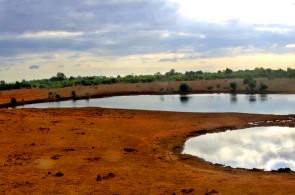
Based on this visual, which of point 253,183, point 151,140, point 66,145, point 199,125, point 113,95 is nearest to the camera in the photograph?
point 253,183

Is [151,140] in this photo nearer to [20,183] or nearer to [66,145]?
[66,145]

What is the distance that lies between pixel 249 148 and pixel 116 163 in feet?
24.8

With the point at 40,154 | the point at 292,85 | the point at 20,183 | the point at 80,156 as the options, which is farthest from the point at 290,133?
the point at 292,85

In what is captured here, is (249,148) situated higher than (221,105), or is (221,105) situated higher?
(221,105)

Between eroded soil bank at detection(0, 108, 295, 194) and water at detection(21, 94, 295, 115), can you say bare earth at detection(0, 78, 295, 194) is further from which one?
water at detection(21, 94, 295, 115)

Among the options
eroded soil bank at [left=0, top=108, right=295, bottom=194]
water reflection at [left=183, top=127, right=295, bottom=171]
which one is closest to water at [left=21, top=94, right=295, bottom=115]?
eroded soil bank at [left=0, top=108, right=295, bottom=194]

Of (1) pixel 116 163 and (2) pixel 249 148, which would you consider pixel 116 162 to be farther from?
(2) pixel 249 148

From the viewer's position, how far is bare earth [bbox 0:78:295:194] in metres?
13.7

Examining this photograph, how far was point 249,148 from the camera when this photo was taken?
2089 centimetres

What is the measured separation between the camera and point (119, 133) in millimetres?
26125

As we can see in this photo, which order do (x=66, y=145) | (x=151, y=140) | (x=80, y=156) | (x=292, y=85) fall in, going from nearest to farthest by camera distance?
(x=80, y=156)
(x=66, y=145)
(x=151, y=140)
(x=292, y=85)

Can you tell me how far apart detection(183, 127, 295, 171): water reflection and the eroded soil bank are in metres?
1.16

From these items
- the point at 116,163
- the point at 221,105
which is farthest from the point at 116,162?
the point at 221,105

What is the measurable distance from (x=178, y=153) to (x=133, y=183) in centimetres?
612
